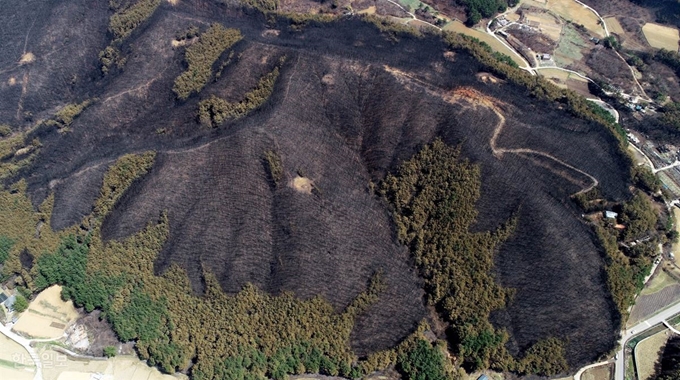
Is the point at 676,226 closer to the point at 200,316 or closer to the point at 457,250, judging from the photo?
the point at 457,250

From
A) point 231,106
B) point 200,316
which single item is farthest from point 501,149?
point 200,316

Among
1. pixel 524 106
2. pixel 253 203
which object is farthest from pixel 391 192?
pixel 524 106

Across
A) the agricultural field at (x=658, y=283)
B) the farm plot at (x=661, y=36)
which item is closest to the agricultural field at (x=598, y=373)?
the agricultural field at (x=658, y=283)

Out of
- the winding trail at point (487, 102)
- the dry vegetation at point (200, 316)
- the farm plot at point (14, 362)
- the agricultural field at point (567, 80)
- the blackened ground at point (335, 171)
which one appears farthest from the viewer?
the agricultural field at point (567, 80)

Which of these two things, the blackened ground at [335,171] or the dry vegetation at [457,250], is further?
the blackened ground at [335,171]

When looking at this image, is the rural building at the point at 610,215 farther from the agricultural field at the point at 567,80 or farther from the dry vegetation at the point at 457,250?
the agricultural field at the point at 567,80

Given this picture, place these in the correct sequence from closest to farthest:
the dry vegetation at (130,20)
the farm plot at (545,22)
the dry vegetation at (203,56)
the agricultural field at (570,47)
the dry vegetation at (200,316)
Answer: the dry vegetation at (200,316), the dry vegetation at (203,56), the dry vegetation at (130,20), the agricultural field at (570,47), the farm plot at (545,22)

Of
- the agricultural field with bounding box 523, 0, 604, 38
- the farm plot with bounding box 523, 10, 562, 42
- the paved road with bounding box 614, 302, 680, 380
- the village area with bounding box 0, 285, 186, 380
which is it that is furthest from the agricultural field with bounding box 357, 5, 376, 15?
the village area with bounding box 0, 285, 186, 380

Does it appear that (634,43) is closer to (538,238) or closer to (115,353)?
(538,238)
